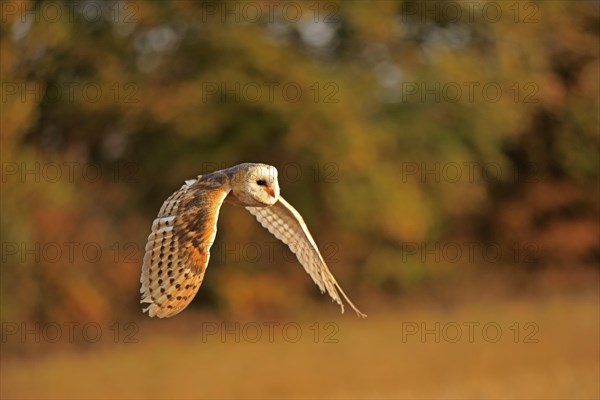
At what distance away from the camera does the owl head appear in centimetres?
509

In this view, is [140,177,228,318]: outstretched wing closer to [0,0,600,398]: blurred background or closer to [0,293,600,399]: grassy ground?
[0,293,600,399]: grassy ground

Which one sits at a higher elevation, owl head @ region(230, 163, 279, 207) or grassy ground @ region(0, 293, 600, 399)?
owl head @ region(230, 163, 279, 207)

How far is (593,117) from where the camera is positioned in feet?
62.3

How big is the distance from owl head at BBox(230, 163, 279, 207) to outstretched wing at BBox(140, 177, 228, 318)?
0.08 m

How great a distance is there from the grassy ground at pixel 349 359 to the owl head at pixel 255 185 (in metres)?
5.77

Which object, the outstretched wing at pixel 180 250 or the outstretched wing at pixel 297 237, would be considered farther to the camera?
the outstretched wing at pixel 297 237

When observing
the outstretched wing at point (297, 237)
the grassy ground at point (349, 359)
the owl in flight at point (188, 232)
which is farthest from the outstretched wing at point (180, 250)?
the grassy ground at point (349, 359)

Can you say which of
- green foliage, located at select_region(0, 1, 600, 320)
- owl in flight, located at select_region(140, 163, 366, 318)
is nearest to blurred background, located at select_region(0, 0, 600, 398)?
green foliage, located at select_region(0, 1, 600, 320)

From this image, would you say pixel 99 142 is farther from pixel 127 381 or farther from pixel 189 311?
pixel 127 381

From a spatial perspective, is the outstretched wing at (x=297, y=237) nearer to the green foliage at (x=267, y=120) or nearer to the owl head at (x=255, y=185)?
the owl head at (x=255, y=185)

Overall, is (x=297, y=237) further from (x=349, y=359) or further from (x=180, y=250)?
(x=349, y=359)

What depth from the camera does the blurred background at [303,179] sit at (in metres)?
14.7

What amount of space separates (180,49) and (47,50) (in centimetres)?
203

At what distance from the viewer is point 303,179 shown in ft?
56.9
